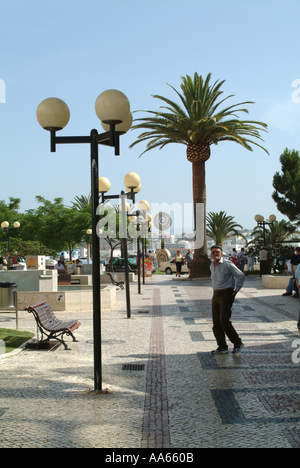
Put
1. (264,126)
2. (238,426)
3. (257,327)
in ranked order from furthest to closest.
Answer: (264,126) → (257,327) → (238,426)

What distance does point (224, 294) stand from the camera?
7.18 m

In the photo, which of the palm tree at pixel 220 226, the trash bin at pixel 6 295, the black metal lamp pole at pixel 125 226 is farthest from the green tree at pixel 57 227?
the black metal lamp pole at pixel 125 226

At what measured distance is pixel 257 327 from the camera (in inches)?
384

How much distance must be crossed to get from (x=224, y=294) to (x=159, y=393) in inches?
85.6

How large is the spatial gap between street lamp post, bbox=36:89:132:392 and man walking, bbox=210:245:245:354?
231 cm

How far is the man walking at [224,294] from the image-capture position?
7.13 metres

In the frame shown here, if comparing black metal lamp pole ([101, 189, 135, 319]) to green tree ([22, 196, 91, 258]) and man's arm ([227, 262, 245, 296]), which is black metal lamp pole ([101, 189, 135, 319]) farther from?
green tree ([22, 196, 91, 258])

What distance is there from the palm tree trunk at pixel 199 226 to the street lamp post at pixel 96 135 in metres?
18.7

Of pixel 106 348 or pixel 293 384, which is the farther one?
pixel 106 348

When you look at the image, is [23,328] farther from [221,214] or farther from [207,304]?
[221,214]

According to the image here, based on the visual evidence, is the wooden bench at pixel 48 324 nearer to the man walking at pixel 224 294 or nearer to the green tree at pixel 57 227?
the man walking at pixel 224 294

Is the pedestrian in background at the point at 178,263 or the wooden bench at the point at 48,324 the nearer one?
the wooden bench at the point at 48,324

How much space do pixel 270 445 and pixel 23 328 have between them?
7284mm

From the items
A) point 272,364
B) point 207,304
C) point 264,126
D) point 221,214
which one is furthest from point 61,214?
point 272,364
